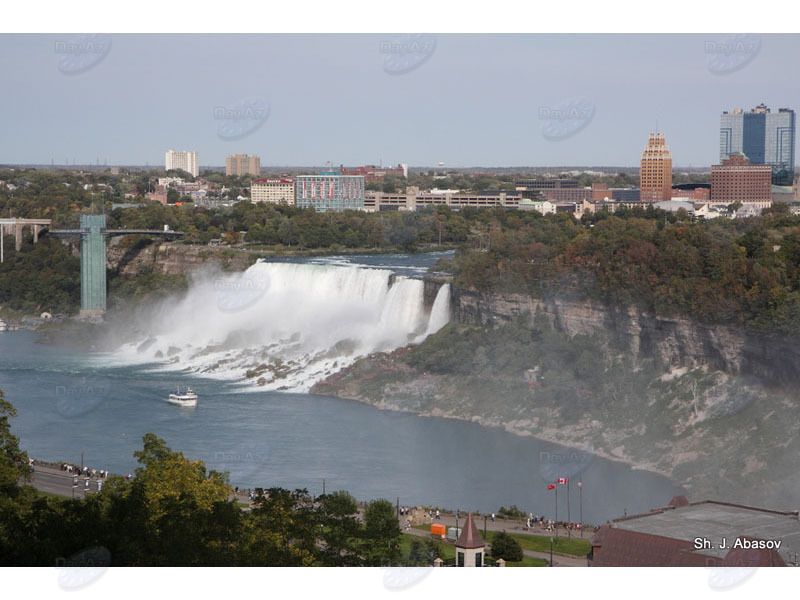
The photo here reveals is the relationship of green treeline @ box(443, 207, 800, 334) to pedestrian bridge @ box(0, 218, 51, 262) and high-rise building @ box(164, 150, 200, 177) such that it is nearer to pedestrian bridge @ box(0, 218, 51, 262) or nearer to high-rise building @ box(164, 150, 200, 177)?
pedestrian bridge @ box(0, 218, 51, 262)

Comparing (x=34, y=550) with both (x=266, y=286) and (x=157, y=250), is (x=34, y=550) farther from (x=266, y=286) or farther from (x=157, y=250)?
(x=157, y=250)

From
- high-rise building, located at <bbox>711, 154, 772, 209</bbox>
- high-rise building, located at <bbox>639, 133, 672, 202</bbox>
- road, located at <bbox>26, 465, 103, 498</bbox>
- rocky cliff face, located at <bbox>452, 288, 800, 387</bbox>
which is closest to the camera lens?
road, located at <bbox>26, 465, 103, 498</bbox>

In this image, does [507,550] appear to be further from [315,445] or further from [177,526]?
[315,445]

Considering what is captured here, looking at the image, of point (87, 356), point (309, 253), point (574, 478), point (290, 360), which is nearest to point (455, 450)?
point (574, 478)

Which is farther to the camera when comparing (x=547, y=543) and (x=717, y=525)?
(x=547, y=543)

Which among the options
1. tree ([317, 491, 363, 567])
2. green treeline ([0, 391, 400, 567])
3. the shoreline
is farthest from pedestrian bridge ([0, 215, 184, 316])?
tree ([317, 491, 363, 567])

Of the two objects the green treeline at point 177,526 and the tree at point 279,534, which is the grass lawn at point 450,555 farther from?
the tree at point 279,534

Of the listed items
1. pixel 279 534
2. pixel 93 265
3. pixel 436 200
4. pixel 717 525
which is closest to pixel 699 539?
pixel 717 525
